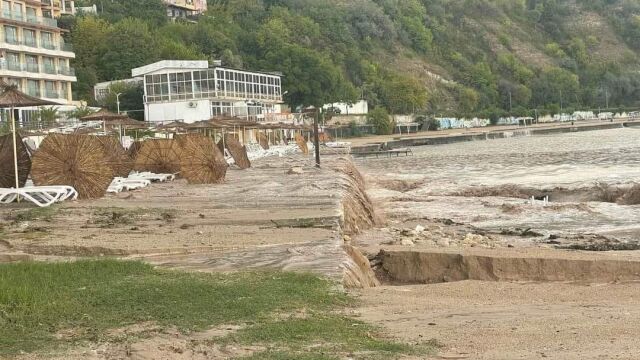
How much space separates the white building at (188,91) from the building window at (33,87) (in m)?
10.2

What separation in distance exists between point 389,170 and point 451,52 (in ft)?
408

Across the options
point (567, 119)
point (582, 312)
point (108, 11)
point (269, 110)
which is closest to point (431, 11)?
point (567, 119)

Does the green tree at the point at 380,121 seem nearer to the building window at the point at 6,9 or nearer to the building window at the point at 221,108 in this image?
the building window at the point at 221,108

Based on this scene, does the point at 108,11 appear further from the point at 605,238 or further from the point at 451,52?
the point at 605,238

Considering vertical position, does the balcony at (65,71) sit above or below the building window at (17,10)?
below

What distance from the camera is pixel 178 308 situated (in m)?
7.49

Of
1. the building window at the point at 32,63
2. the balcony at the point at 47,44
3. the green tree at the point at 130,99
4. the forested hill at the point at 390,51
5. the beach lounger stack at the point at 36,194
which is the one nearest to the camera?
the beach lounger stack at the point at 36,194

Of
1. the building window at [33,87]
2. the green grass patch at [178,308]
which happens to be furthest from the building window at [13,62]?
the green grass patch at [178,308]

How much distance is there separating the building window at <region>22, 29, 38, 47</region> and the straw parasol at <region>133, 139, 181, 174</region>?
42116 millimetres

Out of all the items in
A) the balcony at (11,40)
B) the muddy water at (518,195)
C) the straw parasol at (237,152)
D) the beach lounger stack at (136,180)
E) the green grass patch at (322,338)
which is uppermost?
the balcony at (11,40)

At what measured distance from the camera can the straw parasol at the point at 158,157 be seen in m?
27.8

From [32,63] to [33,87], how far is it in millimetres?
2121

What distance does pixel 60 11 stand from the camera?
105938 millimetres

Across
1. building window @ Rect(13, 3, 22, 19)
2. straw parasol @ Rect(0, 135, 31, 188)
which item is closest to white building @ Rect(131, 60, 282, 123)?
building window @ Rect(13, 3, 22, 19)
